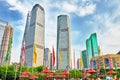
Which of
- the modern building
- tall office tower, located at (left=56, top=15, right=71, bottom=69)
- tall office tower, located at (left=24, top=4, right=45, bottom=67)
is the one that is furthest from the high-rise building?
the modern building

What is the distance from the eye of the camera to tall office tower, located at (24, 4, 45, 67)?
533ft

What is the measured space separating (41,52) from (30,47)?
43.6ft

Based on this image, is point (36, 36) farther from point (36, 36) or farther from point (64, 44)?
point (64, 44)

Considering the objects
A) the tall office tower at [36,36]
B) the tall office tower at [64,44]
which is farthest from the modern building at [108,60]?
the tall office tower at [36,36]

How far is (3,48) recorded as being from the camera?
185 meters

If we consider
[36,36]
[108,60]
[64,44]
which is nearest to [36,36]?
[36,36]

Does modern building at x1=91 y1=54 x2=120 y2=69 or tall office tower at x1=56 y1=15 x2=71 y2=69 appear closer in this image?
modern building at x1=91 y1=54 x2=120 y2=69

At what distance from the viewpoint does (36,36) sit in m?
172

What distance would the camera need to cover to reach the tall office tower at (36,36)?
162 meters

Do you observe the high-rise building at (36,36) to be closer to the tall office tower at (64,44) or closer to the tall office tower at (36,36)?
the tall office tower at (36,36)

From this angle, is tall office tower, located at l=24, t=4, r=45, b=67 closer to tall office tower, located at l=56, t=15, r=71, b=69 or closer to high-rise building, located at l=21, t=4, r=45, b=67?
high-rise building, located at l=21, t=4, r=45, b=67

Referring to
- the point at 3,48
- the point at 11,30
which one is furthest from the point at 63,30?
the point at 3,48

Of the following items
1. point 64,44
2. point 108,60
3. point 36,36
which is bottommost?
point 108,60

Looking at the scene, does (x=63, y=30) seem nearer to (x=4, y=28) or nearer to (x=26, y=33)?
(x=26, y=33)
